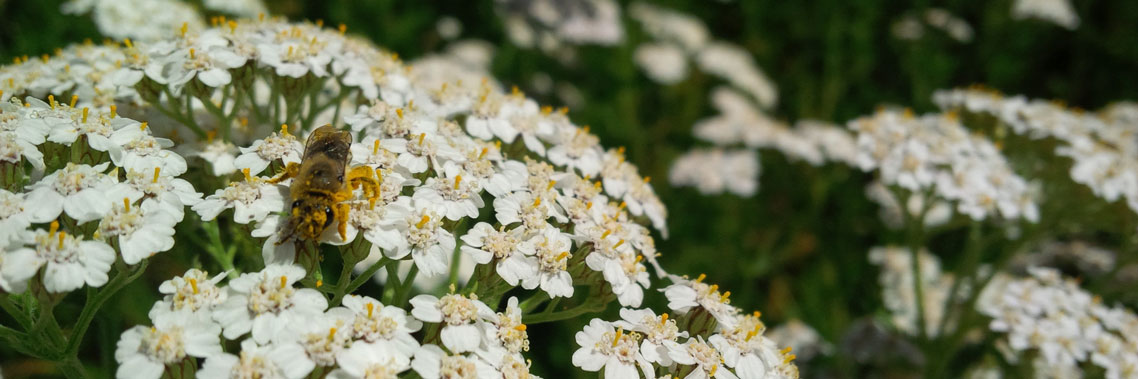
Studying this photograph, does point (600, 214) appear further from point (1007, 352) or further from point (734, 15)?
point (734, 15)

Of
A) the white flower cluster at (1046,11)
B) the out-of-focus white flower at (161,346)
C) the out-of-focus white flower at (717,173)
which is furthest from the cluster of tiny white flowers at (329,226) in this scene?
the white flower cluster at (1046,11)

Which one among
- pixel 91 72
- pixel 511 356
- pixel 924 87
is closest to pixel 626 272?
pixel 511 356

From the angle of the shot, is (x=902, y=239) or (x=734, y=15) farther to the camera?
(x=734, y=15)

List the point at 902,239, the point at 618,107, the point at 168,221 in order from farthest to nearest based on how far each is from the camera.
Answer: the point at 618,107
the point at 902,239
the point at 168,221

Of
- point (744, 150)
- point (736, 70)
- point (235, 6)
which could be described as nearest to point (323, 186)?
point (235, 6)

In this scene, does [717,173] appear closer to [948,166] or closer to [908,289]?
[908,289]

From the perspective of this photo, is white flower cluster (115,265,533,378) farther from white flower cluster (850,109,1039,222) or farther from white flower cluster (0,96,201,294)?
white flower cluster (850,109,1039,222)

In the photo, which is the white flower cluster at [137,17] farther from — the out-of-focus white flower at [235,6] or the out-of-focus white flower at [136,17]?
the out-of-focus white flower at [235,6]
